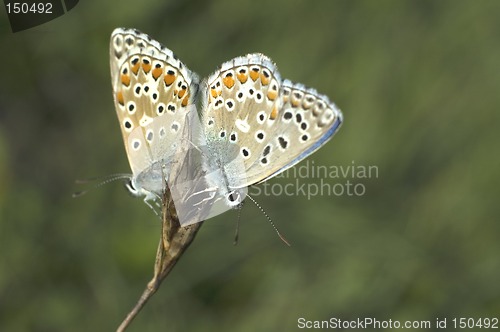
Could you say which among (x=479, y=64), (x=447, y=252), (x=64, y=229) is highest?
(x=479, y=64)

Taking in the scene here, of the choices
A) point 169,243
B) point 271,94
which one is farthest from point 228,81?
point 169,243

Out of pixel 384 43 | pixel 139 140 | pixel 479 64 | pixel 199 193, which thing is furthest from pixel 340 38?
pixel 199 193

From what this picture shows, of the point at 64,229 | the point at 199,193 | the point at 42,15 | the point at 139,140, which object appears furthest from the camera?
the point at 42,15

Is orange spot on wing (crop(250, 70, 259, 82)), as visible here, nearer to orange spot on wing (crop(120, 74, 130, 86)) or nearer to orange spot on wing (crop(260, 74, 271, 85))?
orange spot on wing (crop(260, 74, 271, 85))

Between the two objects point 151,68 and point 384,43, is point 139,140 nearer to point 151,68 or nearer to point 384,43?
point 151,68

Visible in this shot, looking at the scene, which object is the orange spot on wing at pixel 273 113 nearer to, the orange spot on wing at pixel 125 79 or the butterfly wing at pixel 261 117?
the butterfly wing at pixel 261 117

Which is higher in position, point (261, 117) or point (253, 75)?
point (253, 75)

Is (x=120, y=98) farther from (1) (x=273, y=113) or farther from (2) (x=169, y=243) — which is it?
(2) (x=169, y=243)
